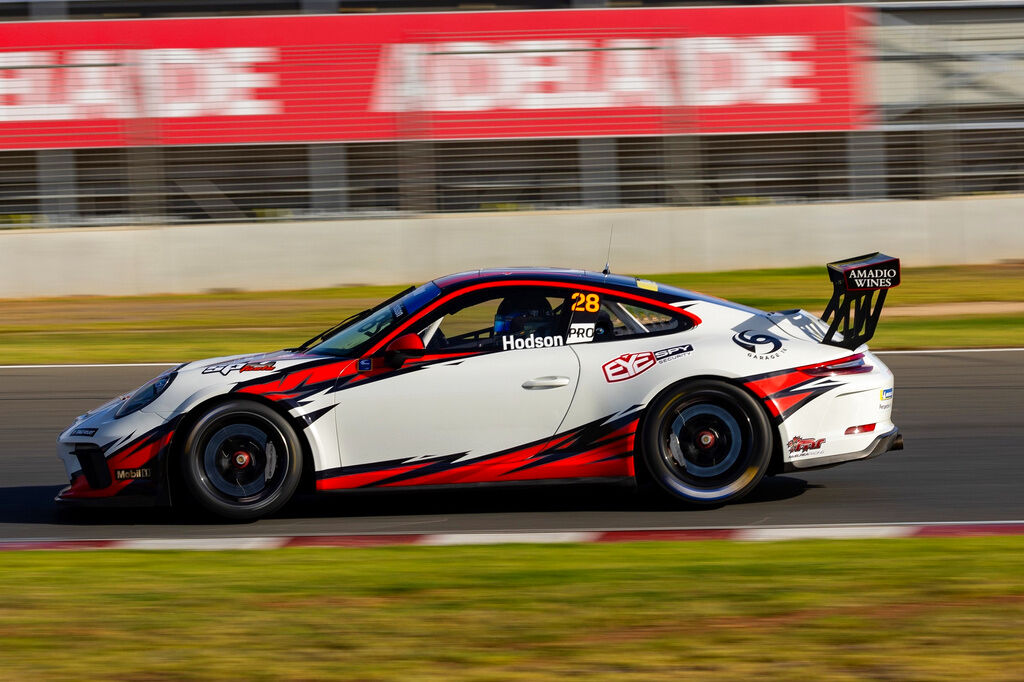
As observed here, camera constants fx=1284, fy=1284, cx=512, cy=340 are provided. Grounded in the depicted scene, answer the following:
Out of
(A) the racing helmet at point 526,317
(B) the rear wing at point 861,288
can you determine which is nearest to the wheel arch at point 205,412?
(A) the racing helmet at point 526,317

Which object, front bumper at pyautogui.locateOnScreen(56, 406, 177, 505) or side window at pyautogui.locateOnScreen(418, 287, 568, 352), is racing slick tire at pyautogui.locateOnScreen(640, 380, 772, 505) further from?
front bumper at pyautogui.locateOnScreen(56, 406, 177, 505)

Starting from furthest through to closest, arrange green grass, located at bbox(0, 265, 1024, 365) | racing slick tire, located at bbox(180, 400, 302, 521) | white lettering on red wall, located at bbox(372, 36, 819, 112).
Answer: white lettering on red wall, located at bbox(372, 36, 819, 112), green grass, located at bbox(0, 265, 1024, 365), racing slick tire, located at bbox(180, 400, 302, 521)

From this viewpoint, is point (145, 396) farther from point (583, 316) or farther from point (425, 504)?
point (583, 316)

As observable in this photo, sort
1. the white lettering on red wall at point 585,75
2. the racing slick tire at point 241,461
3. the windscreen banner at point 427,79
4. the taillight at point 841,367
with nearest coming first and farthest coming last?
the racing slick tire at point 241,461 → the taillight at point 841,367 → the windscreen banner at point 427,79 → the white lettering on red wall at point 585,75

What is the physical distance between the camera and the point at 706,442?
6.53m

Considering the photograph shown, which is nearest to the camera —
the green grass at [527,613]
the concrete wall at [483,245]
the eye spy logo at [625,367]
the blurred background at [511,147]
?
the green grass at [527,613]

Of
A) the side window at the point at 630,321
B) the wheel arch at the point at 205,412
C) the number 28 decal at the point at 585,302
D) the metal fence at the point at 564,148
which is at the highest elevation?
the metal fence at the point at 564,148

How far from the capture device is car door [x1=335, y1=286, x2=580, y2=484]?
6.39m

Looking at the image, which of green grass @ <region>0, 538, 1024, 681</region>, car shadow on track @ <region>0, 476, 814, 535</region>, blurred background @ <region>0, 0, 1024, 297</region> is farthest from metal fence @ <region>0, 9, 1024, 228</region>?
green grass @ <region>0, 538, 1024, 681</region>

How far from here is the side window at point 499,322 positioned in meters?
6.52

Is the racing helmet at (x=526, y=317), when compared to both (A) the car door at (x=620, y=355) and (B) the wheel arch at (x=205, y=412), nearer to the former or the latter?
(A) the car door at (x=620, y=355)

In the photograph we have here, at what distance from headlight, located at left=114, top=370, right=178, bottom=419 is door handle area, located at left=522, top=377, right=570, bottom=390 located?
72.3 inches

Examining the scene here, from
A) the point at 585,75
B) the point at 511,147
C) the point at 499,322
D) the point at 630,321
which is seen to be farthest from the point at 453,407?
the point at 585,75

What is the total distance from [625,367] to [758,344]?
28.3 inches
